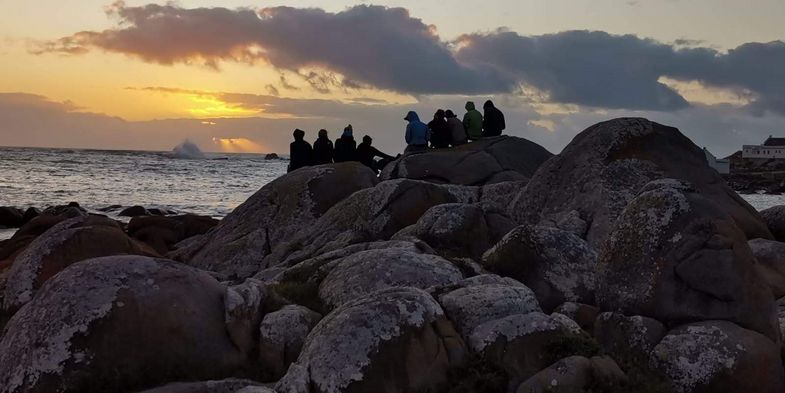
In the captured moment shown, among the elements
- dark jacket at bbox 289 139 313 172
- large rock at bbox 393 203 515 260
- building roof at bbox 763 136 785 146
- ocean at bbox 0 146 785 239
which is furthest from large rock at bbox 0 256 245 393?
building roof at bbox 763 136 785 146

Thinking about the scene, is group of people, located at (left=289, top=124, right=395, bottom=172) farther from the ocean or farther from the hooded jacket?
the ocean

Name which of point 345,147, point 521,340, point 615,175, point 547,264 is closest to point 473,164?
point 345,147

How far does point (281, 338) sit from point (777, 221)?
58.0 ft

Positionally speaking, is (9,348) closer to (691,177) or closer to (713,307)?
(713,307)

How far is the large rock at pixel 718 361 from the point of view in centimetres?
1117

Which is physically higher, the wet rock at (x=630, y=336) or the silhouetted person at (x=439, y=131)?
the silhouetted person at (x=439, y=131)

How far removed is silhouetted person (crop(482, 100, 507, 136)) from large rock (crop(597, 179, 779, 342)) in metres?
22.1

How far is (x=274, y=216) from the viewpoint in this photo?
2428 centimetres

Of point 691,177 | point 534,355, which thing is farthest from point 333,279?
point 691,177

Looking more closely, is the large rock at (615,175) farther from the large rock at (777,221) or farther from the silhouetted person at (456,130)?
the silhouetted person at (456,130)

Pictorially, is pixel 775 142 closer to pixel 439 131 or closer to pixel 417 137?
pixel 439 131

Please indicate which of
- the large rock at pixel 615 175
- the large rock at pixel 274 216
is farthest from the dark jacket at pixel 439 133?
the large rock at pixel 615 175

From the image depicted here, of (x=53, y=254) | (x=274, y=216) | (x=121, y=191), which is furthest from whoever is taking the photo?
(x=121, y=191)

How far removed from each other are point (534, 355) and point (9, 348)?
730cm
